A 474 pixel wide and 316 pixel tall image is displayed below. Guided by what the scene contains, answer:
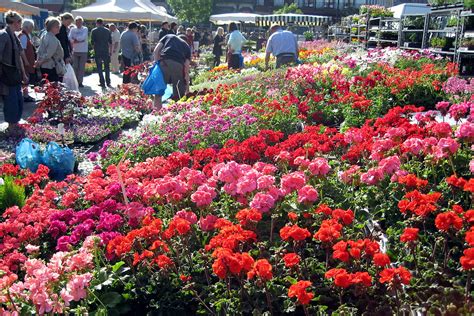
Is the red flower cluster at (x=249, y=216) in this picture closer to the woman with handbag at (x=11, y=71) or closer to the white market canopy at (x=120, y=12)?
the woman with handbag at (x=11, y=71)

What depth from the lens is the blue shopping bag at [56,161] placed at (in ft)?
20.3

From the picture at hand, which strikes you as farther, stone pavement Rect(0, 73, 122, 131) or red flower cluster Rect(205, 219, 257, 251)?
stone pavement Rect(0, 73, 122, 131)

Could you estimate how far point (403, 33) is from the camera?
701 inches

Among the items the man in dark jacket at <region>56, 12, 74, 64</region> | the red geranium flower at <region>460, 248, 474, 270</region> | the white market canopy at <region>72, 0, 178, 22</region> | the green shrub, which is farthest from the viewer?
the white market canopy at <region>72, 0, 178, 22</region>

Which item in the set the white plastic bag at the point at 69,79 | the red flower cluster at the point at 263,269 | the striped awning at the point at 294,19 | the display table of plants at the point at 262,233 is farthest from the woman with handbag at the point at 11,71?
the striped awning at the point at 294,19

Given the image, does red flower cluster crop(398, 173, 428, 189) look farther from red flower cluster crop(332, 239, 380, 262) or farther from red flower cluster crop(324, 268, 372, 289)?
red flower cluster crop(324, 268, 372, 289)

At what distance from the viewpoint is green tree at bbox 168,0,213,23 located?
54.4m

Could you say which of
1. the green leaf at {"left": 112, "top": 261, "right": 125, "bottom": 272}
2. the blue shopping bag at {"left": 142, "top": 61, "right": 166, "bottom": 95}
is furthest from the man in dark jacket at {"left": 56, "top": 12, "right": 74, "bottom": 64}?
the green leaf at {"left": 112, "top": 261, "right": 125, "bottom": 272}

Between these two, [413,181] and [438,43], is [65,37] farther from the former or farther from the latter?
[413,181]

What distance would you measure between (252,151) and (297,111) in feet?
8.42

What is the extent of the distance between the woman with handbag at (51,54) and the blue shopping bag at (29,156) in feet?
13.6

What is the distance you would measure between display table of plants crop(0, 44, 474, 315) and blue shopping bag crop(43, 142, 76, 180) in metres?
0.68

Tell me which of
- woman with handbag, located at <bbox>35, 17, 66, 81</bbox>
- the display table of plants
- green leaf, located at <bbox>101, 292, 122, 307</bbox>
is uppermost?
woman with handbag, located at <bbox>35, 17, 66, 81</bbox>

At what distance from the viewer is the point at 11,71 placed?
25.6 feet
